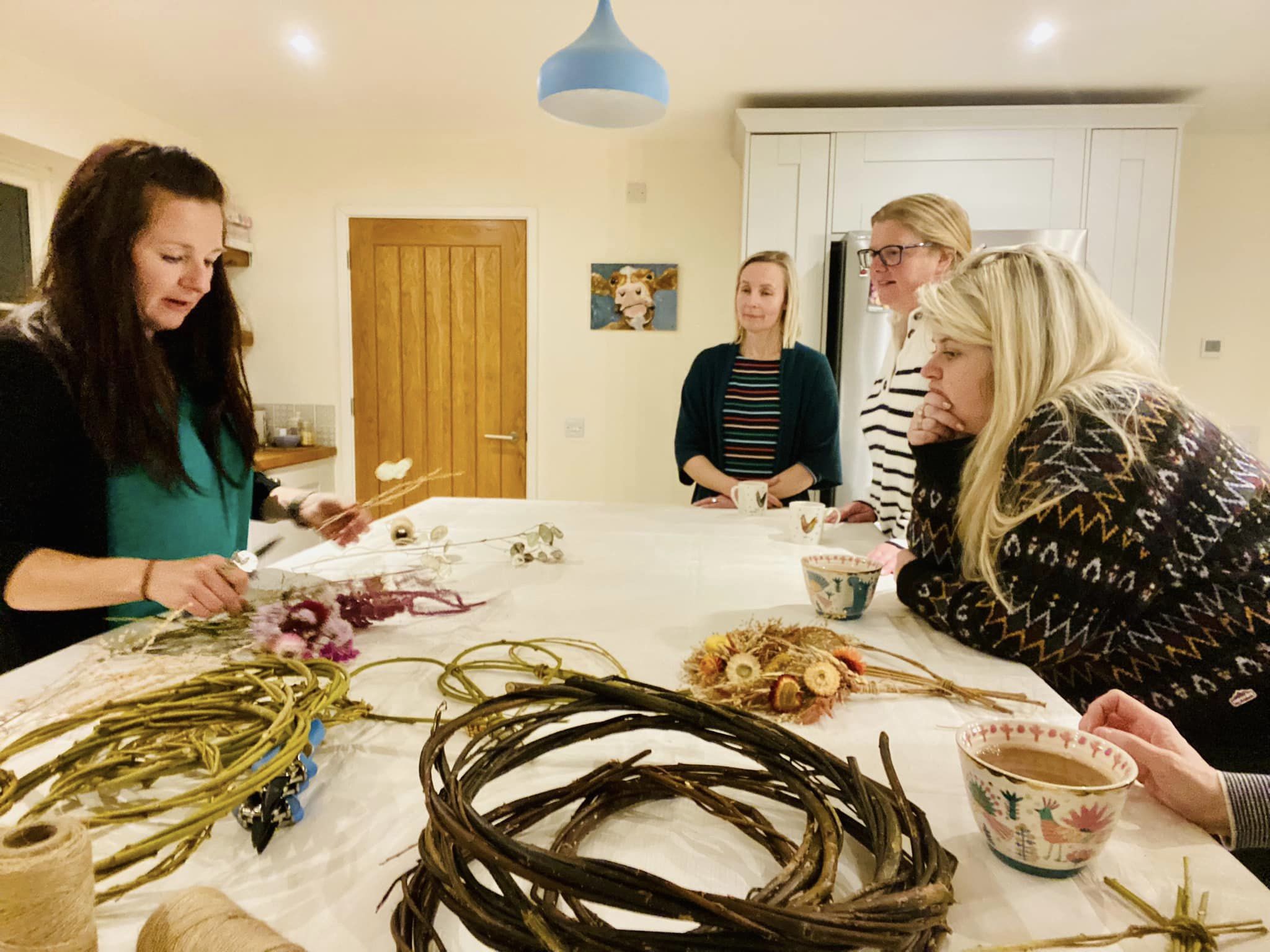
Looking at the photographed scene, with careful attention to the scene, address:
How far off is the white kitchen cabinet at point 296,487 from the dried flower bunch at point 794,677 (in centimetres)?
125

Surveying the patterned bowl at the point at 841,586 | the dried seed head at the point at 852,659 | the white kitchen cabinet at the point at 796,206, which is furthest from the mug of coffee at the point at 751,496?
the white kitchen cabinet at the point at 796,206

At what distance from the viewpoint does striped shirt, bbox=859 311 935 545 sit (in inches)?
74.0

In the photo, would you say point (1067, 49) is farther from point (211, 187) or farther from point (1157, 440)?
point (211, 187)

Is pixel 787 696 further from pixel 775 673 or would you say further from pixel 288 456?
pixel 288 456

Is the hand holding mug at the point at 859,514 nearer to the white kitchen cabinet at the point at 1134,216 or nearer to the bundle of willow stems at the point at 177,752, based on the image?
the bundle of willow stems at the point at 177,752

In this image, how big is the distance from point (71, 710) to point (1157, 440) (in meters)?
1.24

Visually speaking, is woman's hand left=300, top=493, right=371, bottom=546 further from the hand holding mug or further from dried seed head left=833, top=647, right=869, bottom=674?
the hand holding mug

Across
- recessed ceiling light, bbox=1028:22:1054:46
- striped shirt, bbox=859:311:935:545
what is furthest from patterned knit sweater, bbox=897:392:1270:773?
recessed ceiling light, bbox=1028:22:1054:46

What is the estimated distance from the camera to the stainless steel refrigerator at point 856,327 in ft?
11.0

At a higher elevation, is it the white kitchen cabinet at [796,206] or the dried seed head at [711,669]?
the white kitchen cabinet at [796,206]

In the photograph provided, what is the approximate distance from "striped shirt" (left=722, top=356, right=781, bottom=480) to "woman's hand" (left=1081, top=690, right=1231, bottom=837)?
180 cm

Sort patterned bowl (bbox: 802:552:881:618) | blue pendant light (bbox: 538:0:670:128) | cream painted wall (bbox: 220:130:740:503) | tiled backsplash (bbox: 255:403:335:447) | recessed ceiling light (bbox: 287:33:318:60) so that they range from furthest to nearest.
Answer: tiled backsplash (bbox: 255:403:335:447) < cream painted wall (bbox: 220:130:740:503) < recessed ceiling light (bbox: 287:33:318:60) < blue pendant light (bbox: 538:0:670:128) < patterned bowl (bbox: 802:552:881:618)

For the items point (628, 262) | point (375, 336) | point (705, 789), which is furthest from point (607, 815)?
point (375, 336)

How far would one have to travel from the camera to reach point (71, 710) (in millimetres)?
791
